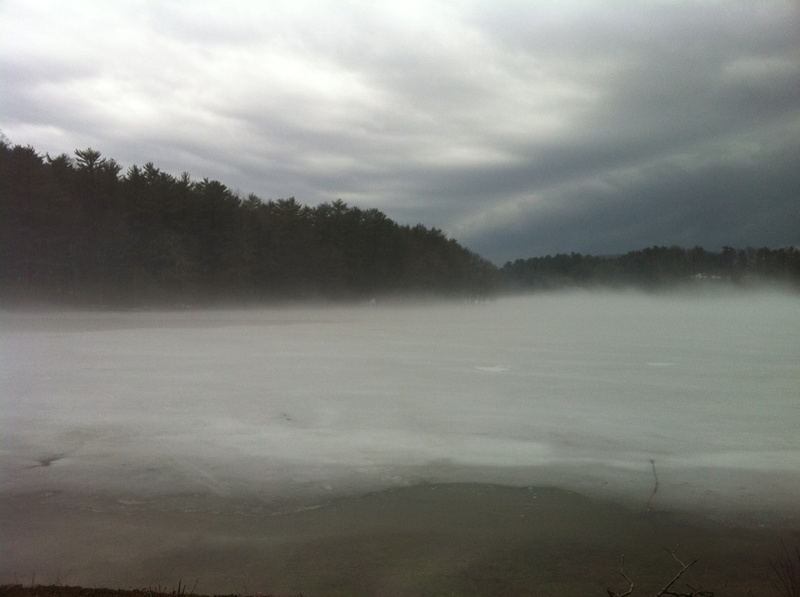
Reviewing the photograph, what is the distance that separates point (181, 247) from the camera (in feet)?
144

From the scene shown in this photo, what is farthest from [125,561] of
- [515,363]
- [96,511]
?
[515,363]

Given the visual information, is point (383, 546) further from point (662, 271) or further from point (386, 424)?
point (662, 271)

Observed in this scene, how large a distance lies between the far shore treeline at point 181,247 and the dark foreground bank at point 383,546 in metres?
34.9

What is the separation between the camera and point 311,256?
184ft

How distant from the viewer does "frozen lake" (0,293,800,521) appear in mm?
5711

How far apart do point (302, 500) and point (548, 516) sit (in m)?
1.94

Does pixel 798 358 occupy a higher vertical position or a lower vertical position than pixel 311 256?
lower

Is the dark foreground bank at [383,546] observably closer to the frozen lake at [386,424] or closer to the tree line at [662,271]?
the frozen lake at [386,424]

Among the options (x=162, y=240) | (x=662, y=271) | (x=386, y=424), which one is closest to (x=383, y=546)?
(x=386, y=424)

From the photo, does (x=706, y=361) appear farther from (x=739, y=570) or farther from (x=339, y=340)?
(x=739, y=570)

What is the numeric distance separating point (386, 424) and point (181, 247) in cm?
3899

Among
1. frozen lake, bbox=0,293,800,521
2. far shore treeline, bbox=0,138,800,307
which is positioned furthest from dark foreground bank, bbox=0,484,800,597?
far shore treeline, bbox=0,138,800,307

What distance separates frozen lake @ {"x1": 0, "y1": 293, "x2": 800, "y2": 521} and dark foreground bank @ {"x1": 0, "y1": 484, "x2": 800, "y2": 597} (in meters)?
0.39

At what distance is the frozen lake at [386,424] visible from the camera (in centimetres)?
571
